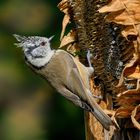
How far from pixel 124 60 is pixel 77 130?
9.40 feet

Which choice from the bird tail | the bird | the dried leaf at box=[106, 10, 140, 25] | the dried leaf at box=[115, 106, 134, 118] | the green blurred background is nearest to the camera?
the dried leaf at box=[106, 10, 140, 25]

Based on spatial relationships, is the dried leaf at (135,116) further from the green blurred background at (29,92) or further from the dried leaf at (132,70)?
the green blurred background at (29,92)

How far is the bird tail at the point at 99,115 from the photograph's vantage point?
11.9 ft

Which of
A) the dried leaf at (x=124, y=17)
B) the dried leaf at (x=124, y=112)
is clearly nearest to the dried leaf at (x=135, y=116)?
the dried leaf at (x=124, y=112)

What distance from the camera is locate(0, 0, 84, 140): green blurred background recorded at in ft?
21.3

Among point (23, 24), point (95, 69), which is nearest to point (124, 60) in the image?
point (95, 69)

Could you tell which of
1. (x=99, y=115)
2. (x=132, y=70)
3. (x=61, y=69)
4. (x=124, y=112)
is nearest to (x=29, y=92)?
(x=61, y=69)

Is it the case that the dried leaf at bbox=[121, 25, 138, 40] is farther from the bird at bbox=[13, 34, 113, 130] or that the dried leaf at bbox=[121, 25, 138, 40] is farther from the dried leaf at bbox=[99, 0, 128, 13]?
the bird at bbox=[13, 34, 113, 130]

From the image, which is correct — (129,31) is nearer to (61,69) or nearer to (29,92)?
(61,69)

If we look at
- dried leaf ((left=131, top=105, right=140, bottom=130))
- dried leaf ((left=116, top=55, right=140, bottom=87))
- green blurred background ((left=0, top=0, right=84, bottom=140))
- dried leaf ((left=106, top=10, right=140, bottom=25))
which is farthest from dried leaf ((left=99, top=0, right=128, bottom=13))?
green blurred background ((left=0, top=0, right=84, bottom=140))

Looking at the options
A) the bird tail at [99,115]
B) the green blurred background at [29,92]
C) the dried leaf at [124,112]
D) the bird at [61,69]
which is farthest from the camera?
the green blurred background at [29,92]

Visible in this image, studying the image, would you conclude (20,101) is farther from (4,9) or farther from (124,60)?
(124,60)

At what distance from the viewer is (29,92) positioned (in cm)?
754

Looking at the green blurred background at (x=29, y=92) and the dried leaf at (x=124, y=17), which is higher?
the dried leaf at (x=124, y=17)
